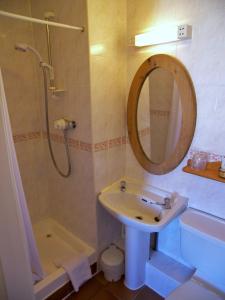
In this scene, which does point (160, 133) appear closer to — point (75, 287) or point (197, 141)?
point (197, 141)

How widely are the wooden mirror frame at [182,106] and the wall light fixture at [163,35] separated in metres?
0.10

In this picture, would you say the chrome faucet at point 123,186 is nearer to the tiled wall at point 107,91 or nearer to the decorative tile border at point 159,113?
the tiled wall at point 107,91

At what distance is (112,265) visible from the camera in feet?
5.89

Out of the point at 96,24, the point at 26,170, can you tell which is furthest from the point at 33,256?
the point at 96,24

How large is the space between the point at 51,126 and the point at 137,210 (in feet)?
3.50

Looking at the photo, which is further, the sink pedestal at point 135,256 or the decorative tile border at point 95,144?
the sink pedestal at point 135,256

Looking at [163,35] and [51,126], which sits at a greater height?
[163,35]

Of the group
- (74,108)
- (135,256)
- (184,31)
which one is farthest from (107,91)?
(135,256)

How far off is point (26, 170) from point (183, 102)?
5.23 ft

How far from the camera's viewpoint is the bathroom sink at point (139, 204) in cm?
146

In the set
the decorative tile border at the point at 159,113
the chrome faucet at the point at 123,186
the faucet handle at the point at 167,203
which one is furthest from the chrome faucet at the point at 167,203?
the decorative tile border at the point at 159,113

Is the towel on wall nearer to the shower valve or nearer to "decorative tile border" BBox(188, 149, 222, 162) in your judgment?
the shower valve

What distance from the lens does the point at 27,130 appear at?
209 cm

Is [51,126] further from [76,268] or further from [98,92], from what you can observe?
[76,268]
